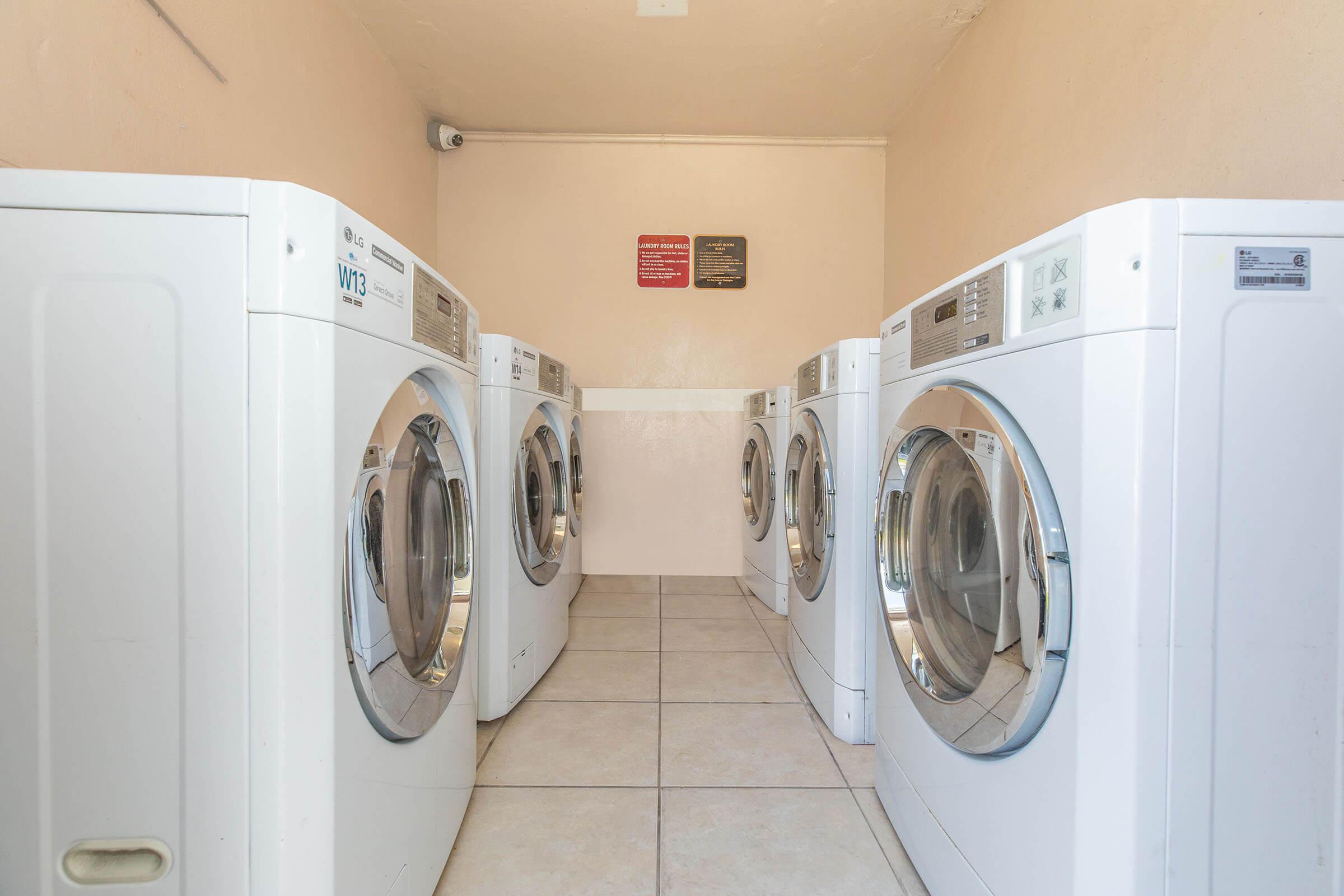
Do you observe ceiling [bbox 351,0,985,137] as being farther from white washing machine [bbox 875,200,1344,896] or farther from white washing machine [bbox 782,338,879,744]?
white washing machine [bbox 875,200,1344,896]

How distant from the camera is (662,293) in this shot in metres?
3.21

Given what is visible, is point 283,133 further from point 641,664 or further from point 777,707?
point 777,707

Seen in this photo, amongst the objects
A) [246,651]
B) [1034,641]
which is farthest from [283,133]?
[1034,641]

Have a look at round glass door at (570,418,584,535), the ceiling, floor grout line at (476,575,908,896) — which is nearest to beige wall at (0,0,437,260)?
the ceiling

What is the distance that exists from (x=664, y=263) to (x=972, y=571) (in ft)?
8.58

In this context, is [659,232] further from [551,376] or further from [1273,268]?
Answer: [1273,268]

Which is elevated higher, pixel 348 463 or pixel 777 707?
pixel 348 463

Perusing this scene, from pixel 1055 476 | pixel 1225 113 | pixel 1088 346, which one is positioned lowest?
pixel 1055 476

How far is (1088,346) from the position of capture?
2.17ft

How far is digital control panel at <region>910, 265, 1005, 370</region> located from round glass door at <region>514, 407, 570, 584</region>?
110 cm

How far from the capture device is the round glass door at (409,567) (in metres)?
0.76

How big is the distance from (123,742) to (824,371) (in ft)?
5.05

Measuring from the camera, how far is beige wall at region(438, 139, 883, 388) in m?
3.17

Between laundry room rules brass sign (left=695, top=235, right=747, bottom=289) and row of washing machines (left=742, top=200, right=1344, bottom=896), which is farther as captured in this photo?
laundry room rules brass sign (left=695, top=235, right=747, bottom=289)
